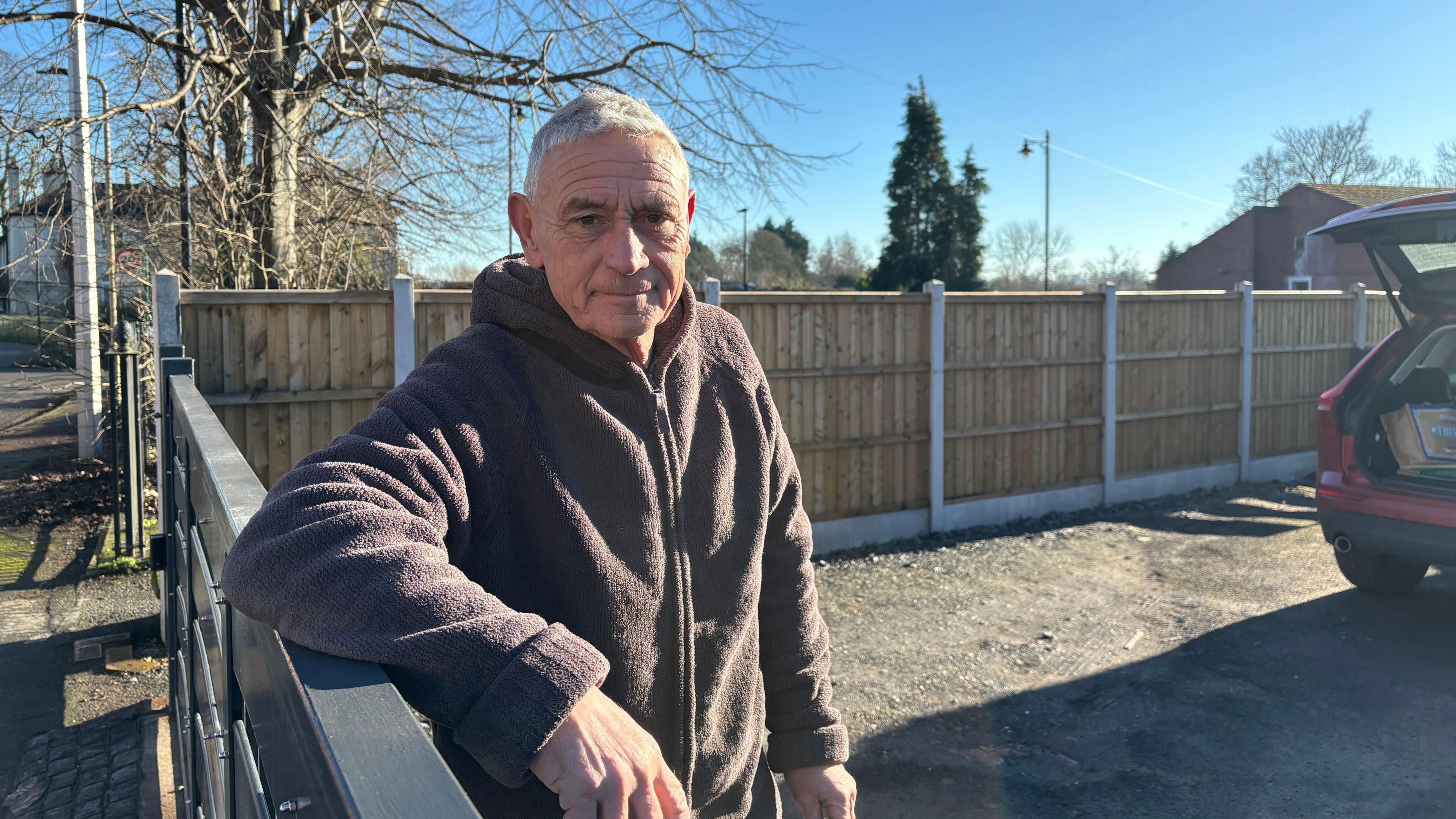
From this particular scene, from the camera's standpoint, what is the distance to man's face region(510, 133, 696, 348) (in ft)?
4.63

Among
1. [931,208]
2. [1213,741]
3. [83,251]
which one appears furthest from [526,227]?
[931,208]

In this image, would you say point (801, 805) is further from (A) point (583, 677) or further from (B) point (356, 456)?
(B) point (356, 456)

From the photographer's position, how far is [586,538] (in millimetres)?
1325

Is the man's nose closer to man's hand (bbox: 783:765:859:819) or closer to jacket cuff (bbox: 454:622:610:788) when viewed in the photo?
jacket cuff (bbox: 454:622:610:788)

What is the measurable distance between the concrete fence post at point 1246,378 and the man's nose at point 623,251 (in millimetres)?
10325

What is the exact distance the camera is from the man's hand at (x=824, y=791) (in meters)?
1.77

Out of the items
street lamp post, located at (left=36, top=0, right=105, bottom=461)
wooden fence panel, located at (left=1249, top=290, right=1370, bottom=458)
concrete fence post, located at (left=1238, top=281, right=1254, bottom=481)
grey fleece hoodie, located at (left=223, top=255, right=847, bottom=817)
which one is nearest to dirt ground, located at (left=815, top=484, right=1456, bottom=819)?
grey fleece hoodie, located at (left=223, top=255, right=847, bottom=817)

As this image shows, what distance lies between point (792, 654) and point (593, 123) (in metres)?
1.01

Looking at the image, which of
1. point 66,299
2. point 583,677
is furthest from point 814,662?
point 66,299

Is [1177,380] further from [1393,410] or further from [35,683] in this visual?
[35,683]

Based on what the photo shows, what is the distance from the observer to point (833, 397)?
24.9 feet

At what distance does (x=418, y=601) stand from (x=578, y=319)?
0.58m

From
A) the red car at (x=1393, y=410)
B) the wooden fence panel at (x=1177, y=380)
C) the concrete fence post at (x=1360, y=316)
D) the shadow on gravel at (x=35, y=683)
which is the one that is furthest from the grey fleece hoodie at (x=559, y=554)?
the concrete fence post at (x=1360, y=316)

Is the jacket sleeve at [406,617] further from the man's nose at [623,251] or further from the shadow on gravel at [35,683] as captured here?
the shadow on gravel at [35,683]
